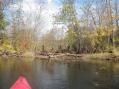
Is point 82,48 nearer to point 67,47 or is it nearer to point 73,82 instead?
point 67,47

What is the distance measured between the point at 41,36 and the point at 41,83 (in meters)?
76.5

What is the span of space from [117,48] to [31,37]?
38.3 m

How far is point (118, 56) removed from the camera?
52.0 metres

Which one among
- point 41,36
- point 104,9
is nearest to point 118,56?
point 104,9

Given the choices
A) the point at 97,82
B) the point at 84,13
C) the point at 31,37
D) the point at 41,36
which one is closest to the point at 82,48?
the point at 84,13

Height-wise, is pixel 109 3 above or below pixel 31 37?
above

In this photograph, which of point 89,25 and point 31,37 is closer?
point 89,25

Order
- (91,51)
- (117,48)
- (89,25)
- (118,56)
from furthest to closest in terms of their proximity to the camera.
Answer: (89,25) → (91,51) → (117,48) → (118,56)

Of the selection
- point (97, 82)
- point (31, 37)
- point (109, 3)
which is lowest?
point (97, 82)

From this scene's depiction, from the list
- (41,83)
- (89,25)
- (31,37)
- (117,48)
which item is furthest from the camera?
(31,37)

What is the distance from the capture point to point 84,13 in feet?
225

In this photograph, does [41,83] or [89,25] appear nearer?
[41,83]

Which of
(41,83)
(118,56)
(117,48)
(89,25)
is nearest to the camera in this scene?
(41,83)

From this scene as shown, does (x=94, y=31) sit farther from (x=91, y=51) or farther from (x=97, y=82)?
(x=97, y=82)
